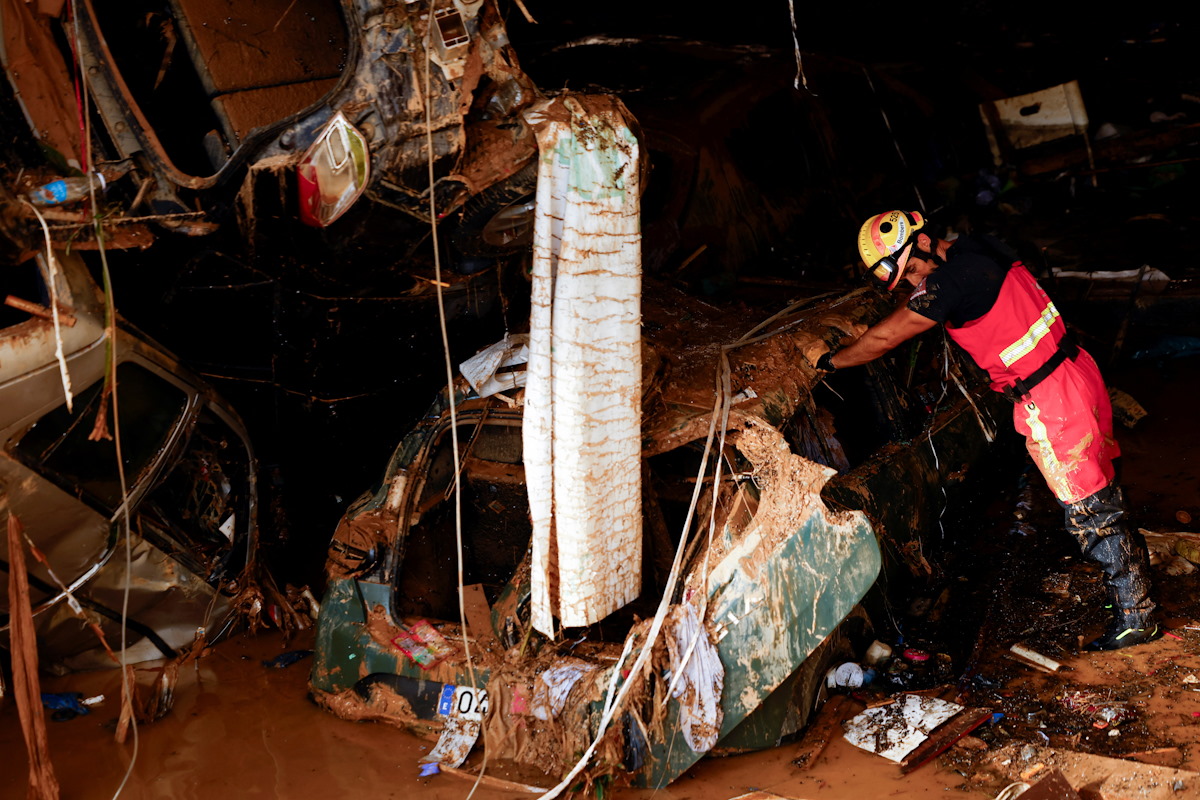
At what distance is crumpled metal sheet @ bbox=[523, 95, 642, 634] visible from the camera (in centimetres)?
349

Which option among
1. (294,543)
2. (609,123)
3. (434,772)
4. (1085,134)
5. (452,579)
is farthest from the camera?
(1085,134)

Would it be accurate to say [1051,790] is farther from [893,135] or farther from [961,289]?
[893,135]

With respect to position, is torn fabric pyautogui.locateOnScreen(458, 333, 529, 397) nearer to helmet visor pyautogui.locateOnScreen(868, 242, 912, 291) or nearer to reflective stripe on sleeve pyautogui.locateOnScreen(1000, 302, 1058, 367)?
helmet visor pyautogui.locateOnScreen(868, 242, 912, 291)

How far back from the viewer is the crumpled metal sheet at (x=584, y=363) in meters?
3.49

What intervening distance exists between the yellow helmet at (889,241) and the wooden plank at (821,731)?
6.03ft

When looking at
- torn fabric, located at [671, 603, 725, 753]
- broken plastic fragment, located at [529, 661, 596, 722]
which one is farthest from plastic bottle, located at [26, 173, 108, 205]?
torn fabric, located at [671, 603, 725, 753]

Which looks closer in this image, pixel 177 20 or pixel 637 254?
pixel 637 254

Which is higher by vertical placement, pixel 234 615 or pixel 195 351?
pixel 195 351

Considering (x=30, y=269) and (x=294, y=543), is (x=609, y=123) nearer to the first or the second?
(x=30, y=269)

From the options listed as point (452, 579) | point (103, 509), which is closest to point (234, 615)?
point (103, 509)

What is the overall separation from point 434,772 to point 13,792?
1.81 metres

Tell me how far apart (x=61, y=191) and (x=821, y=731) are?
3737mm

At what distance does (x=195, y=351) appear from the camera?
605 centimetres

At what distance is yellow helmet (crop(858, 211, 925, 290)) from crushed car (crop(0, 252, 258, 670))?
321cm
